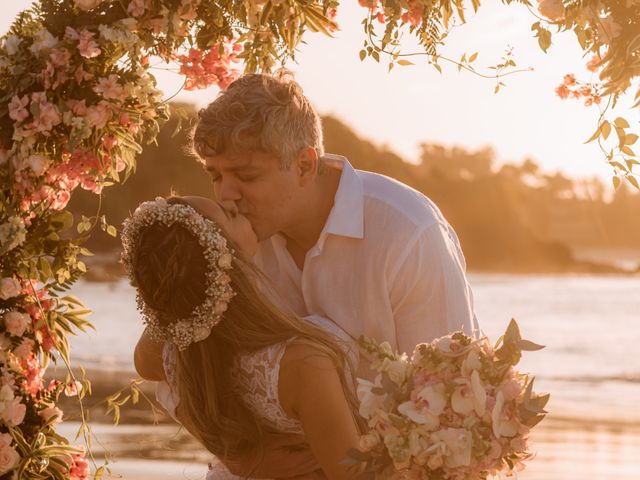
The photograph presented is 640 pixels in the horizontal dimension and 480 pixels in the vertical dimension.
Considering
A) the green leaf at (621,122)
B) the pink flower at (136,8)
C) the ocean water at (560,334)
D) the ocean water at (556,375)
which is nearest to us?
the green leaf at (621,122)

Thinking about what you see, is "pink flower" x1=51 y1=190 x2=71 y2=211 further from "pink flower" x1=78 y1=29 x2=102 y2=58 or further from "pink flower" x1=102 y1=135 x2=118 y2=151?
"pink flower" x1=78 y1=29 x2=102 y2=58

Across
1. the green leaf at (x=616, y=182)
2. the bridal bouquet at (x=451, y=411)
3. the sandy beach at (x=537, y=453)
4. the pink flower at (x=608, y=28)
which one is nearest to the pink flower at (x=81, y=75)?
the bridal bouquet at (x=451, y=411)

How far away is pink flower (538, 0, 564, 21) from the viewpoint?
4.35 meters

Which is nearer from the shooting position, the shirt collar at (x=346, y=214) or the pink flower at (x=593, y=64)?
the shirt collar at (x=346, y=214)

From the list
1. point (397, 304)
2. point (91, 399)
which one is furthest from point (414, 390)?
point (91, 399)

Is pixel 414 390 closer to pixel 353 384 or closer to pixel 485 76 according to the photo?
pixel 353 384

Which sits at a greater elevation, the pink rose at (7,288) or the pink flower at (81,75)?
the pink flower at (81,75)

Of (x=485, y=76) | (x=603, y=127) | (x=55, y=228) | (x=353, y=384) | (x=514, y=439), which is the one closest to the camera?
(x=514, y=439)

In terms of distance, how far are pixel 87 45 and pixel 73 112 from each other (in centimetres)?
26

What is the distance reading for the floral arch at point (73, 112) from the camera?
438 centimetres

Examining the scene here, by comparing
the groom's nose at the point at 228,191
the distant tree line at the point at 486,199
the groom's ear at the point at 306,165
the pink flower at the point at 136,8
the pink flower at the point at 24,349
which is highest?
the pink flower at the point at 136,8

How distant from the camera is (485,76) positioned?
5070 mm

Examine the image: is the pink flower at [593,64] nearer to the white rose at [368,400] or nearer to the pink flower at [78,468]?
the white rose at [368,400]

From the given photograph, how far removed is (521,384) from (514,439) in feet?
0.54
